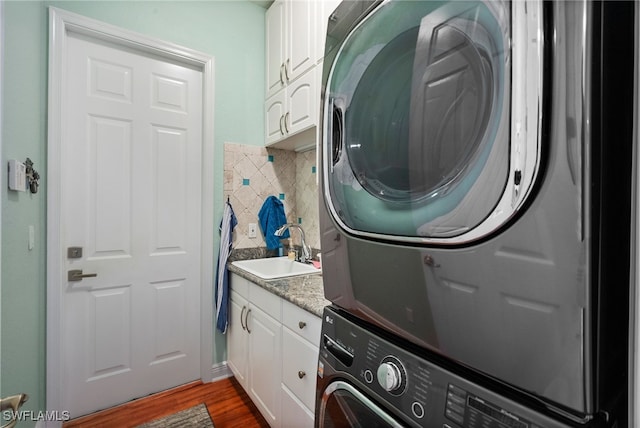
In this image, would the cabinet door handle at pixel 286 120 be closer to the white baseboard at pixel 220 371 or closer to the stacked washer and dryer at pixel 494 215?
the stacked washer and dryer at pixel 494 215

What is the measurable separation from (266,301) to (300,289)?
0.84 ft

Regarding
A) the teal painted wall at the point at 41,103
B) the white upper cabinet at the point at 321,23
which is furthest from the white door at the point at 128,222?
the white upper cabinet at the point at 321,23

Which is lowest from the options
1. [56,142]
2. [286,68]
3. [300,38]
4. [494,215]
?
[494,215]

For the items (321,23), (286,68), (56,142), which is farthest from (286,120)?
(56,142)

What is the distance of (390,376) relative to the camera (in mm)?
596

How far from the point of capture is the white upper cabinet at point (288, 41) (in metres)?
1.75

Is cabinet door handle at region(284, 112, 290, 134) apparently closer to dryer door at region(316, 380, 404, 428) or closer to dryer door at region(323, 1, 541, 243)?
dryer door at region(323, 1, 541, 243)

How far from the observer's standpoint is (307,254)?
6.98 ft

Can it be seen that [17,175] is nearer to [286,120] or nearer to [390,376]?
[286,120]

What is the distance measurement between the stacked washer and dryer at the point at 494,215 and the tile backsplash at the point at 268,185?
1560 mm

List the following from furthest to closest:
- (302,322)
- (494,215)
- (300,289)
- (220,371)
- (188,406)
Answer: (220,371) < (188,406) < (300,289) < (302,322) < (494,215)

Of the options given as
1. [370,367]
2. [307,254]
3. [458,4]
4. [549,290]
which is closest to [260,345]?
[307,254]

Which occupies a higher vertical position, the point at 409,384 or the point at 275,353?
the point at 409,384

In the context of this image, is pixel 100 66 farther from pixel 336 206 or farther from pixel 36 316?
pixel 336 206
